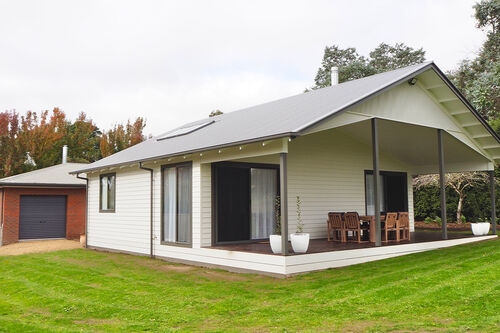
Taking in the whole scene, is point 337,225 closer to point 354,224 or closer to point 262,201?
point 354,224

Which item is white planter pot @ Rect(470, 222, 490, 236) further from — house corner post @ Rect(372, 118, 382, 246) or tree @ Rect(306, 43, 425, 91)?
tree @ Rect(306, 43, 425, 91)

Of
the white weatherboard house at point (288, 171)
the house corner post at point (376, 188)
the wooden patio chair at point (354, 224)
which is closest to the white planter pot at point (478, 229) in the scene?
the white weatherboard house at point (288, 171)

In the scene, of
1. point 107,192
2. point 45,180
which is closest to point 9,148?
point 45,180

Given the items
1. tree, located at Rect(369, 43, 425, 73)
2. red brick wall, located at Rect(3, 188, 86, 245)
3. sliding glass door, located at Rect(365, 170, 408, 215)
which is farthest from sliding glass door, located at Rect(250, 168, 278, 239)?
tree, located at Rect(369, 43, 425, 73)

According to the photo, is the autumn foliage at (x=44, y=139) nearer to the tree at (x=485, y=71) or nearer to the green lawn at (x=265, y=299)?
the green lawn at (x=265, y=299)

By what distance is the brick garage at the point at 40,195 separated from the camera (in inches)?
669

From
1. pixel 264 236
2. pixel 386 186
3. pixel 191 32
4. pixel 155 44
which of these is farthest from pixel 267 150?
pixel 155 44

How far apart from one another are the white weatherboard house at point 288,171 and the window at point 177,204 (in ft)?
0.08

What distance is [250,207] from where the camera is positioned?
10.9 metres

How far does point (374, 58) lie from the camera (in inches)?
1372

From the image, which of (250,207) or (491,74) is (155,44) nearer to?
(250,207)

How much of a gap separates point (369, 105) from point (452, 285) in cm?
417

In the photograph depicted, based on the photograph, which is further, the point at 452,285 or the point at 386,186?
the point at 386,186

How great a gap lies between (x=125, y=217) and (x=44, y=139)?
16375mm
